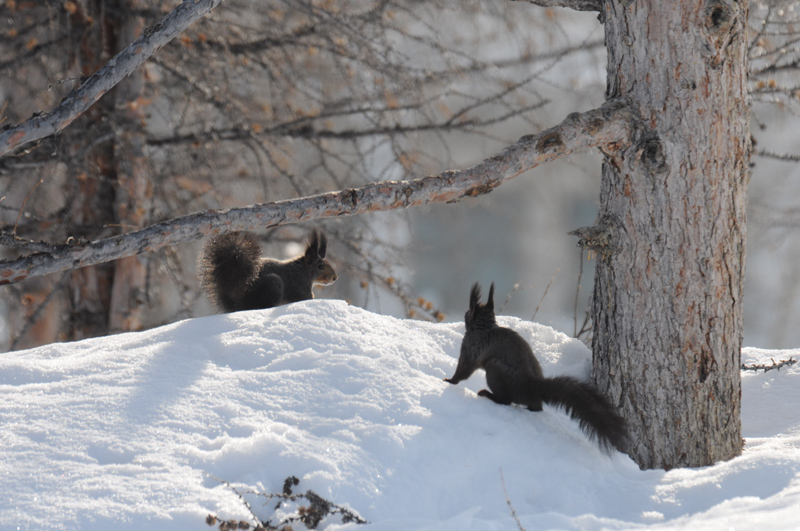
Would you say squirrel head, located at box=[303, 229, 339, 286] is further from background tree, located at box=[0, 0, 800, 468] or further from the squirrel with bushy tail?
A: background tree, located at box=[0, 0, 800, 468]

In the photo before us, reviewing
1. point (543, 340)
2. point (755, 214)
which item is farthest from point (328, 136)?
point (755, 214)

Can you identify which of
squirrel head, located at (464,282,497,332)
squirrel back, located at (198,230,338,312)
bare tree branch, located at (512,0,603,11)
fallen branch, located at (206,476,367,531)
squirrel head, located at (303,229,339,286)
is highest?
bare tree branch, located at (512,0,603,11)

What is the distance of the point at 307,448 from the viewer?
2455mm

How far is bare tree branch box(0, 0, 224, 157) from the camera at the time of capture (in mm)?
2402

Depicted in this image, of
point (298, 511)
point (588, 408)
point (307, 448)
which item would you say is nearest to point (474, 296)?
point (588, 408)

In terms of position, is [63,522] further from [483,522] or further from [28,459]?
[483,522]

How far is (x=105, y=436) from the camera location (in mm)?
2424

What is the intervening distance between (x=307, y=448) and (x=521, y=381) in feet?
3.65

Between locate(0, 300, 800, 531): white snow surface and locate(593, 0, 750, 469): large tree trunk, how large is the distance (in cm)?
30

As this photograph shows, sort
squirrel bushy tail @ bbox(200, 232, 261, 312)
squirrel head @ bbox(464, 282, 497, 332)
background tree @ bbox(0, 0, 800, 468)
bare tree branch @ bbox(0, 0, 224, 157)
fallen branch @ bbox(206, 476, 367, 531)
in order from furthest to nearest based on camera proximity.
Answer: squirrel bushy tail @ bbox(200, 232, 261, 312) → squirrel head @ bbox(464, 282, 497, 332) → background tree @ bbox(0, 0, 800, 468) → bare tree branch @ bbox(0, 0, 224, 157) → fallen branch @ bbox(206, 476, 367, 531)

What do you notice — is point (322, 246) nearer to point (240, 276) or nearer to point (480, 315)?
point (240, 276)

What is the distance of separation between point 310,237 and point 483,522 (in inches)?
141

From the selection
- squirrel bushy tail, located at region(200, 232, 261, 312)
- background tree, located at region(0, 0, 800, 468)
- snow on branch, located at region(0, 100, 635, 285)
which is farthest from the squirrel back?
background tree, located at region(0, 0, 800, 468)

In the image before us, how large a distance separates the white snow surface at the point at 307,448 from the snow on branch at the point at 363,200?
0.58 metres
